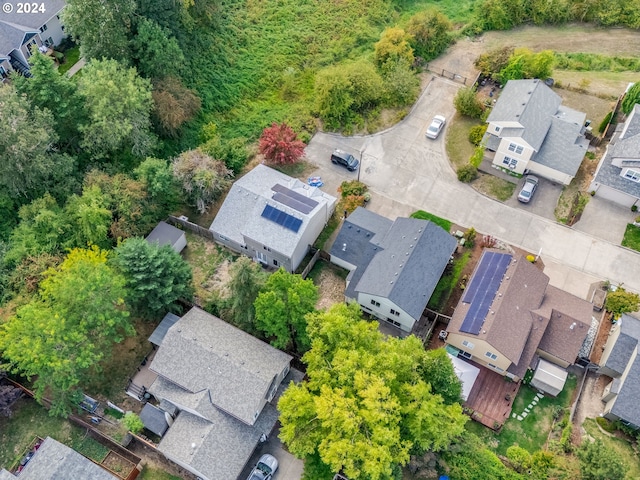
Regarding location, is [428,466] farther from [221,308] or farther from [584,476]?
[221,308]

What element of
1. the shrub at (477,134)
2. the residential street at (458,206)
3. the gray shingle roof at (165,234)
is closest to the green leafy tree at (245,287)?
the gray shingle roof at (165,234)

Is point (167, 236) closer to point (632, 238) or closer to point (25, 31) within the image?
point (25, 31)

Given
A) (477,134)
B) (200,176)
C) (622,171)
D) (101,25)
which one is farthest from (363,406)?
(101,25)

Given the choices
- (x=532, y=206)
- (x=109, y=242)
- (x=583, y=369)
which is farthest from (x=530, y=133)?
(x=109, y=242)

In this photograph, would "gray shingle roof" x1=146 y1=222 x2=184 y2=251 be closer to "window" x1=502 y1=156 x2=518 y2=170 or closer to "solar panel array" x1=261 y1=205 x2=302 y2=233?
"solar panel array" x1=261 y1=205 x2=302 y2=233

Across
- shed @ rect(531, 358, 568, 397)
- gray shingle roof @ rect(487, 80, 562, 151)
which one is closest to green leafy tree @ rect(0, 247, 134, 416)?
shed @ rect(531, 358, 568, 397)

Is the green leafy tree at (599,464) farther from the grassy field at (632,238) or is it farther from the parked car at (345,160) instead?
the parked car at (345,160)
